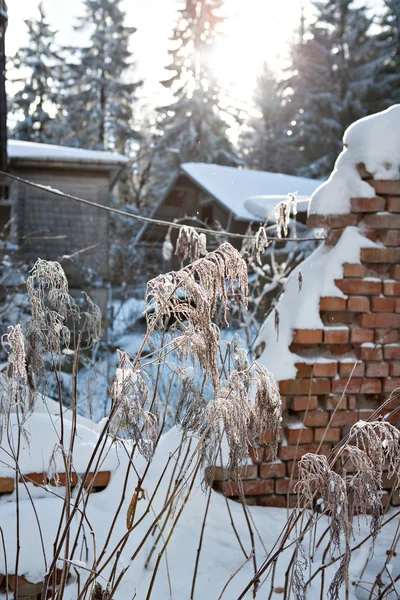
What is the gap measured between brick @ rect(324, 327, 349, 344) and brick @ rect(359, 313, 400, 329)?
105mm

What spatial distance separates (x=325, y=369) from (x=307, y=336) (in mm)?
178

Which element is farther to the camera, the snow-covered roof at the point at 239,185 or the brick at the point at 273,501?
the snow-covered roof at the point at 239,185

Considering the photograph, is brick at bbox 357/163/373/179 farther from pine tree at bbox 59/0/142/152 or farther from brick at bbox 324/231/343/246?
pine tree at bbox 59/0/142/152

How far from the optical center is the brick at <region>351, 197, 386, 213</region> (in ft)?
8.73

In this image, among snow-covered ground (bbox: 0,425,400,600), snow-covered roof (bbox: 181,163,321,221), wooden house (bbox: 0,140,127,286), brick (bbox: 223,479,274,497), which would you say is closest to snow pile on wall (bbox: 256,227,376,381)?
brick (bbox: 223,479,274,497)

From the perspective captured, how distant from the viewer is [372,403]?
8.99 ft

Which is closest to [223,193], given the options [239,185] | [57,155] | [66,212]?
[239,185]

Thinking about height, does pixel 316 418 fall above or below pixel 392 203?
below

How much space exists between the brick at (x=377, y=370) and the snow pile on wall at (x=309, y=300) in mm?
247

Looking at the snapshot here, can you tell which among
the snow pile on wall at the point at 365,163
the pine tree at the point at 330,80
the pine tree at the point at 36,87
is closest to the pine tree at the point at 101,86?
the pine tree at the point at 36,87

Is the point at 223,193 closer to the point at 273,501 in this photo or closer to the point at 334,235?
the point at 334,235

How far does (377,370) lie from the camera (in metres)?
2.67

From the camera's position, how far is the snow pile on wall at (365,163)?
8.73 feet

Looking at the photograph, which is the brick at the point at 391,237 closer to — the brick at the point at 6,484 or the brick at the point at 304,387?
the brick at the point at 304,387
